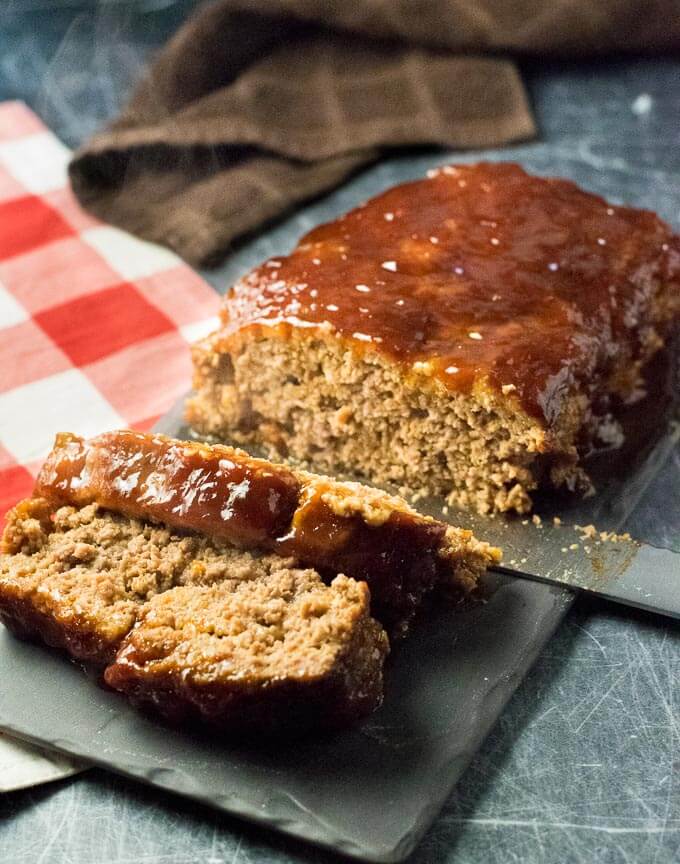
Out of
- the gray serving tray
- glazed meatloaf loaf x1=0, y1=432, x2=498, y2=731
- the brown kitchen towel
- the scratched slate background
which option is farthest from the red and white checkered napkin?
the scratched slate background

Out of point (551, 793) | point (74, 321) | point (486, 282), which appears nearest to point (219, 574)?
point (551, 793)

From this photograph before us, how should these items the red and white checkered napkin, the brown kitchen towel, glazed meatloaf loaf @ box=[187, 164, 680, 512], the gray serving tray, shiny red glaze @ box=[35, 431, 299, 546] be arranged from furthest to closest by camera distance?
the brown kitchen towel, the red and white checkered napkin, glazed meatloaf loaf @ box=[187, 164, 680, 512], shiny red glaze @ box=[35, 431, 299, 546], the gray serving tray

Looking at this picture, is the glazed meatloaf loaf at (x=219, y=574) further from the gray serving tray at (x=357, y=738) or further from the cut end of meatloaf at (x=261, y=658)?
the gray serving tray at (x=357, y=738)

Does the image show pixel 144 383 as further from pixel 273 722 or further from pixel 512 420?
pixel 273 722

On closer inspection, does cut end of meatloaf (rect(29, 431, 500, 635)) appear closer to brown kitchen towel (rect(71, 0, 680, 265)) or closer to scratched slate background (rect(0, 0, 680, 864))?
scratched slate background (rect(0, 0, 680, 864))

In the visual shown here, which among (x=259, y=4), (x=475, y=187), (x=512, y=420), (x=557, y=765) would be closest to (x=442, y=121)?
(x=259, y=4)

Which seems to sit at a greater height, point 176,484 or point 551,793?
point 176,484

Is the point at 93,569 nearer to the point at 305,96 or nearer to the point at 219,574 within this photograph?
the point at 219,574
